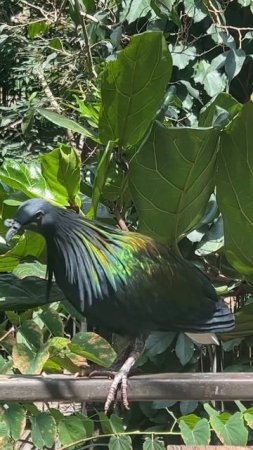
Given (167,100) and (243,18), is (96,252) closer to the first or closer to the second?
(167,100)

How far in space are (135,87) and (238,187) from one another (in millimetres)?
256

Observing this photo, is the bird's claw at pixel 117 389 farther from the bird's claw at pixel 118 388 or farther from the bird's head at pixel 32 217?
the bird's head at pixel 32 217

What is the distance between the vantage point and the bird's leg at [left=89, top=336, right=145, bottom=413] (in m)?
1.01

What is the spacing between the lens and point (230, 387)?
99cm

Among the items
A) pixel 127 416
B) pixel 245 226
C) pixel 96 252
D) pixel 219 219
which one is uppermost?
pixel 96 252

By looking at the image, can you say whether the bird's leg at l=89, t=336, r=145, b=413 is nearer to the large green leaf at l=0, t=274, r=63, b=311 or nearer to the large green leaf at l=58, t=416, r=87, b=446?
the large green leaf at l=58, t=416, r=87, b=446

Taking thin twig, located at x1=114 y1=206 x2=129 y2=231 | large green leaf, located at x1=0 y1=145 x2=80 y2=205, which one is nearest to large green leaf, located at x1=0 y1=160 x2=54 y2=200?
large green leaf, located at x1=0 y1=145 x2=80 y2=205

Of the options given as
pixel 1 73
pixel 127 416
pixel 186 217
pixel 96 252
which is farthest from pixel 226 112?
pixel 1 73

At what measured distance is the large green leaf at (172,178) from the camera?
3.88ft

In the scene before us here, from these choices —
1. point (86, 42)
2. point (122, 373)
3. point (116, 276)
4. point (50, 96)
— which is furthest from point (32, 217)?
point (50, 96)

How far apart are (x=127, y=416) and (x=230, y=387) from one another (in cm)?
99

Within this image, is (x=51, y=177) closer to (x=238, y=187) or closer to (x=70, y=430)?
(x=238, y=187)

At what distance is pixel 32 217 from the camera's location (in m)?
1.00

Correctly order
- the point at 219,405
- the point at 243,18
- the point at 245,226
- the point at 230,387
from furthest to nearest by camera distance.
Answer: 1. the point at 243,18
2. the point at 219,405
3. the point at 245,226
4. the point at 230,387
